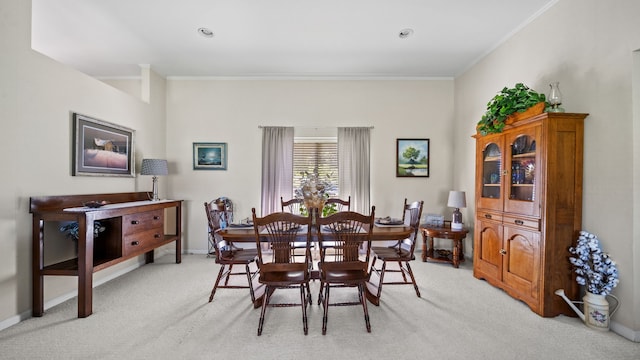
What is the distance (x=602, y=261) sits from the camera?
7.21 feet

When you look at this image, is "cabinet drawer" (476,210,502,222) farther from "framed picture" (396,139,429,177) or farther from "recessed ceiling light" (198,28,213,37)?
"recessed ceiling light" (198,28,213,37)

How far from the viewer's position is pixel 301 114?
4680 millimetres

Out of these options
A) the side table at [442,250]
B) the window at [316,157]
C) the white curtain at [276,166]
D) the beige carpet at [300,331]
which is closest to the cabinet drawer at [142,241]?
the beige carpet at [300,331]

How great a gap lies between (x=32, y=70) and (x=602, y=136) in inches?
204

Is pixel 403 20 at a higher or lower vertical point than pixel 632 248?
higher

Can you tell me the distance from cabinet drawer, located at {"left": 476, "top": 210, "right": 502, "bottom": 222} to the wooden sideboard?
4.20m

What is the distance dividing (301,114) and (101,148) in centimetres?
288

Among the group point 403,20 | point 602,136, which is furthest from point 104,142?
point 602,136

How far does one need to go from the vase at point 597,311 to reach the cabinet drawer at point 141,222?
460 cm

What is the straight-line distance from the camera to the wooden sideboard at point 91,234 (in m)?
2.43

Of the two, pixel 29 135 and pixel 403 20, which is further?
pixel 403 20

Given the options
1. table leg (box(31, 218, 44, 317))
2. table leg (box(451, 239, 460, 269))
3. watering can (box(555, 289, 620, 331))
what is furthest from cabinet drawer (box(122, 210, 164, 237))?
watering can (box(555, 289, 620, 331))

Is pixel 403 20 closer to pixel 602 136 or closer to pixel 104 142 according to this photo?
pixel 602 136

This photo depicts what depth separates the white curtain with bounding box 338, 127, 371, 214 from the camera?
458 centimetres
